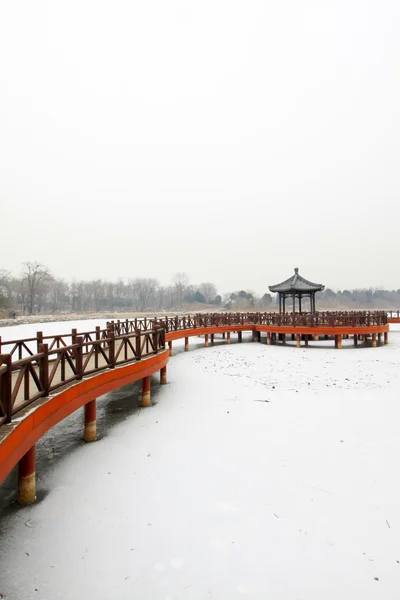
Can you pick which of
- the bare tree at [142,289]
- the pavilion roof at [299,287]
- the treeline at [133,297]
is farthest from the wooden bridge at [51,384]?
the bare tree at [142,289]

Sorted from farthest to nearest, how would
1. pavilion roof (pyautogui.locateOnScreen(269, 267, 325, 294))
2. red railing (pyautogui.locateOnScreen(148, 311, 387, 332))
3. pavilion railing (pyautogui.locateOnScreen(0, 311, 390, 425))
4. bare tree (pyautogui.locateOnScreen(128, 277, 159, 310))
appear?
bare tree (pyautogui.locateOnScreen(128, 277, 159, 310)) < pavilion roof (pyautogui.locateOnScreen(269, 267, 325, 294)) < red railing (pyautogui.locateOnScreen(148, 311, 387, 332)) < pavilion railing (pyautogui.locateOnScreen(0, 311, 390, 425))

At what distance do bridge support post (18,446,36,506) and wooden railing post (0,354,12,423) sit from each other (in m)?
1.24

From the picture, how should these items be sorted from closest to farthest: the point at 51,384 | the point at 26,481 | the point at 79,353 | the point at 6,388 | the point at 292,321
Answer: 1. the point at 6,388
2. the point at 26,481
3. the point at 51,384
4. the point at 79,353
5. the point at 292,321

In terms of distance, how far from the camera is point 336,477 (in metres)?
5.83

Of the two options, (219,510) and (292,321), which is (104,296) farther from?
(219,510)

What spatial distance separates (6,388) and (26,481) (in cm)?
210

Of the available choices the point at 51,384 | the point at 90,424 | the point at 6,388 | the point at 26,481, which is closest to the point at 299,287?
the point at 90,424

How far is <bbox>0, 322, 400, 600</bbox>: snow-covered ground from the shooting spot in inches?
153

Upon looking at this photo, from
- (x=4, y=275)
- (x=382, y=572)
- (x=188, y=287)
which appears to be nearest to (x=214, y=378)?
(x=382, y=572)

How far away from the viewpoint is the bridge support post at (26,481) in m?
5.46

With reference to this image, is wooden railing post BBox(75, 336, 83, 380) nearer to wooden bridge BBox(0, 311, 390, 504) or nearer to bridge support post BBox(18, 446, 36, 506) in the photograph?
wooden bridge BBox(0, 311, 390, 504)

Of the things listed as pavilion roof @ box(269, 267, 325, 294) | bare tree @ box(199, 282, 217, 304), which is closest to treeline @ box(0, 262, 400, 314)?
bare tree @ box(199, 282, 217, 304)

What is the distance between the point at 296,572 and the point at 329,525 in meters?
1.01

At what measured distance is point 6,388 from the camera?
4500 millimetres
